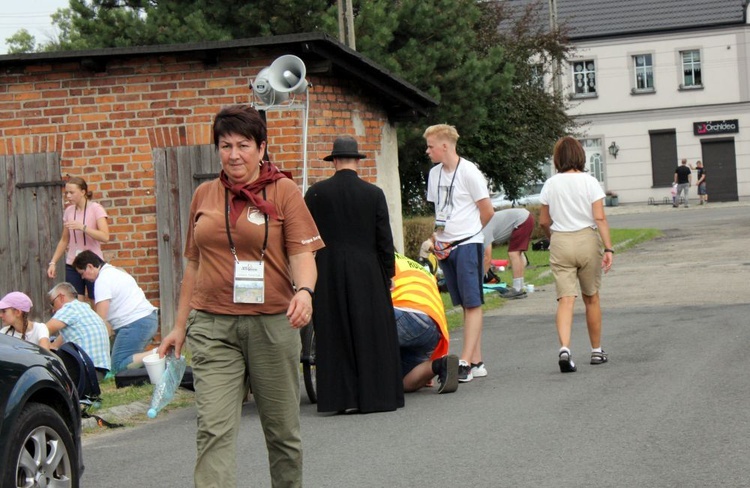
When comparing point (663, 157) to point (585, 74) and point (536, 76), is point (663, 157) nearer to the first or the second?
point (585, 74)

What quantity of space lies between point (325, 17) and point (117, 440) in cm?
1614

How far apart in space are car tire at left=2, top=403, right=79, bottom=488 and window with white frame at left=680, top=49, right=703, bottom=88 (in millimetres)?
50443

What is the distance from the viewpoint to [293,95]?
1395 centimetres

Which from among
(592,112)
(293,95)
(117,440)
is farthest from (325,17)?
(592,112)

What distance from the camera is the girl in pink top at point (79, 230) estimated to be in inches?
524

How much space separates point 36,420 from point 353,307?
11.7 feet

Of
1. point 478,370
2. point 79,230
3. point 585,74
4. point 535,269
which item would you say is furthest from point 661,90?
point 478,370

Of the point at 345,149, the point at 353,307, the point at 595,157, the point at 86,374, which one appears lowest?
the point at 86,374

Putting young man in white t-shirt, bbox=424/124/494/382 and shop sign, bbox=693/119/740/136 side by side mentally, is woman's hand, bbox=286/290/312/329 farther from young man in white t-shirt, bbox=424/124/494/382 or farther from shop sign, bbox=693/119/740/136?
shop sign, bbox=693/119/740/136

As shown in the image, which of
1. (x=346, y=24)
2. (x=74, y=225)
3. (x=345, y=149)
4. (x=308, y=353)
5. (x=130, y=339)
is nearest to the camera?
(x=345, y=149)

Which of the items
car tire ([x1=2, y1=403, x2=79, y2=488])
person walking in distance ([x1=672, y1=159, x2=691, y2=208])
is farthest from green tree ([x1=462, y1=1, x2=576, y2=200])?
car tire ([x1=2, y1=403, x2=79, y2=488])

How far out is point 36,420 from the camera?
5.69m

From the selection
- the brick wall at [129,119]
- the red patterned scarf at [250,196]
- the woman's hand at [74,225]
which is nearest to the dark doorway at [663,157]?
the brick wall at [129,119]

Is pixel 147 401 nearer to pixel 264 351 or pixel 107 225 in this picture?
pixel 107 225
